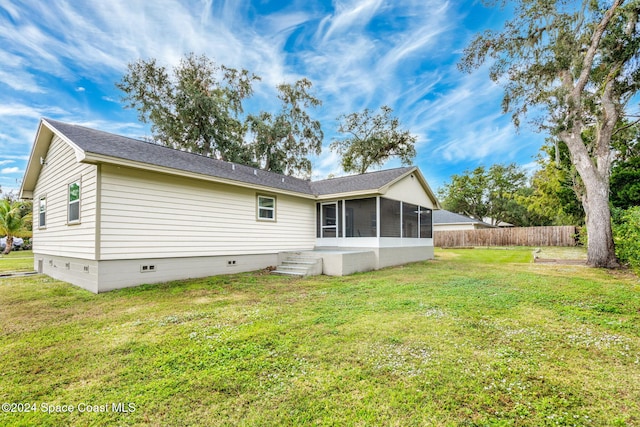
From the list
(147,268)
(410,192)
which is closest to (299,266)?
(147,268)

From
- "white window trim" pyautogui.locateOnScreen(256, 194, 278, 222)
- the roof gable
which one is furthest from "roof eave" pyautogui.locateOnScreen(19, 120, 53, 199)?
"white window trim" pyautogui.locateOnScreen(256, 194, 278, 222)

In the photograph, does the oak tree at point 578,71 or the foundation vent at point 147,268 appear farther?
the oak tree at point 578,71

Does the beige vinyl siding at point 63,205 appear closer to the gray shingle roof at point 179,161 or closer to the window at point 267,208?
the gray shingle roof at point 179,161

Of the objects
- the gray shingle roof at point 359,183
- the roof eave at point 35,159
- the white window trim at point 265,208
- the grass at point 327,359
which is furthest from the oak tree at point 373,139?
the grass at point 327,359

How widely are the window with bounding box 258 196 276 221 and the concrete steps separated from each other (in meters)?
1.55

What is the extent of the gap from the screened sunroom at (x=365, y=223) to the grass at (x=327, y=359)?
4880 mm

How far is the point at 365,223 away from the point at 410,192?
329 cm

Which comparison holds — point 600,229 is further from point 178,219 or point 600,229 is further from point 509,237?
point 509,237

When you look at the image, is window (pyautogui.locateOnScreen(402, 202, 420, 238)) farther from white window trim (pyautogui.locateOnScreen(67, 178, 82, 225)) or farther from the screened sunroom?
white window trim (pyautogui.locateOnScreen(67, 178, 82, 225))

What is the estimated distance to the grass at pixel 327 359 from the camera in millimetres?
2207

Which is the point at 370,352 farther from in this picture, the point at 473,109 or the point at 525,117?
the point at 473,109

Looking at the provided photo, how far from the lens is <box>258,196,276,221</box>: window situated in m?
10.0

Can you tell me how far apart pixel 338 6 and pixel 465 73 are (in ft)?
20.8

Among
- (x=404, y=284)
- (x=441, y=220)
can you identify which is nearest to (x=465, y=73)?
(x=404, y=284)
